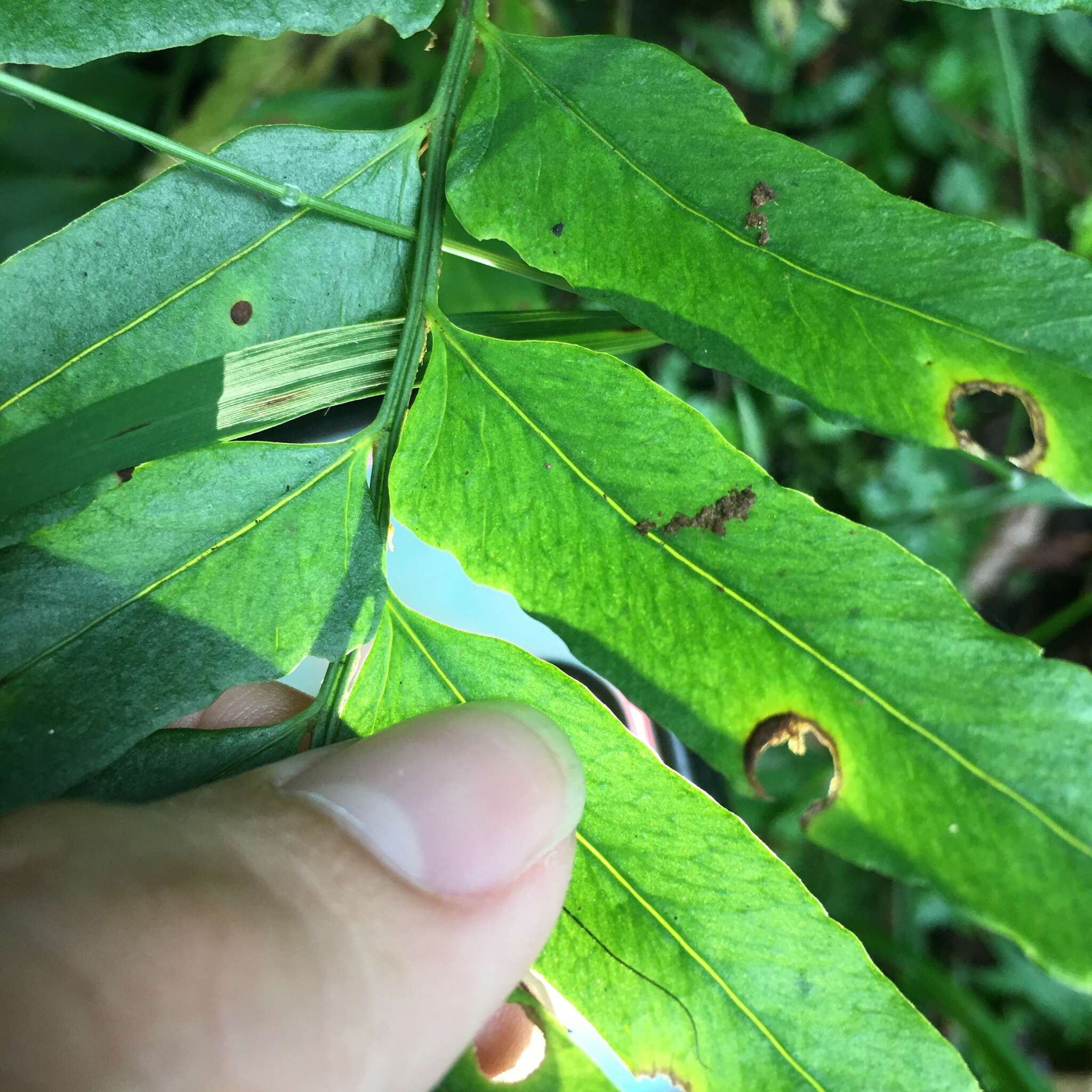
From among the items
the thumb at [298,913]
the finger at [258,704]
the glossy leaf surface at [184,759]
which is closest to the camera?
the thumb at [298,913]

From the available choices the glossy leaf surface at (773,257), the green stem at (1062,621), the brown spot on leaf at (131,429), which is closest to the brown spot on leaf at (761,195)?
the glossy leaf surface at (773,257)

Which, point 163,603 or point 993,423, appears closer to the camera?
point 163,603

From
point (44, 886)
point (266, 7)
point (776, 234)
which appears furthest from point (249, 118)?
point (44, 886)

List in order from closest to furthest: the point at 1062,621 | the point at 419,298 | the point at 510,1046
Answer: the point at 419,298
the point at 510,1046
the point at 1062,621

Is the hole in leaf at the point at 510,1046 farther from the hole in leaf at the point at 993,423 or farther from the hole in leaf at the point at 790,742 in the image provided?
the hole in leaf at the point at 993,423

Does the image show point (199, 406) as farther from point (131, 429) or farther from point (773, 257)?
point (773, 257)

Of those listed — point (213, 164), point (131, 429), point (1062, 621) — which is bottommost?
point (1062, 621)

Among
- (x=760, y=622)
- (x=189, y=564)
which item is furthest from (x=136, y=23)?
(x=760, y=622)
